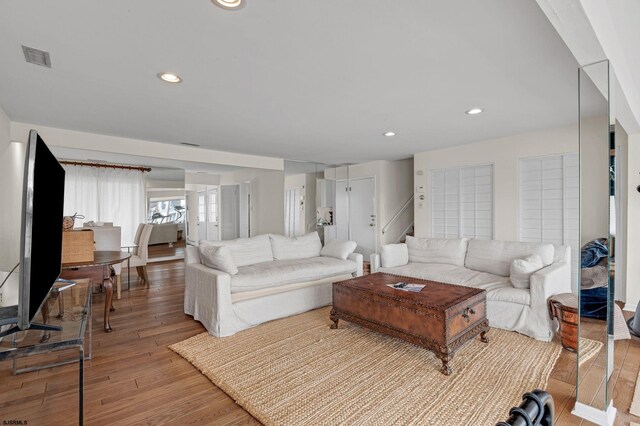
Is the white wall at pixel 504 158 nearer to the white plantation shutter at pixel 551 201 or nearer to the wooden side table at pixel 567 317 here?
the white plantation shutter at pixel 551 201

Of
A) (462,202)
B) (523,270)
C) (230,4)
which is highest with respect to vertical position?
(230,4)

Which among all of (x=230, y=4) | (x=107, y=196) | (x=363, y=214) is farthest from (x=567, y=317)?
(x=107, y=196)

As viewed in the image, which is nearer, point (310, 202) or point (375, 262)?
point (375, 262)

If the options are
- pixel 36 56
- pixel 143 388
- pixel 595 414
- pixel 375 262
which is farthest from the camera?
pixel 375 262

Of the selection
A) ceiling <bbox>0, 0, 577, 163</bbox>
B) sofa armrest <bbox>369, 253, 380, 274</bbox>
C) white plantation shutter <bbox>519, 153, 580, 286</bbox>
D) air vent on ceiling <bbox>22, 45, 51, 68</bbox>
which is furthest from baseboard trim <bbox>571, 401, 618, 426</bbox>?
air vent on ceiling <bbox>22, 45, 51, 68</bbox>

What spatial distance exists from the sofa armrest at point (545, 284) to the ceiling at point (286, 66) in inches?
63.2

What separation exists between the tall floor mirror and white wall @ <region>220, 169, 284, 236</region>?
4.70 meters

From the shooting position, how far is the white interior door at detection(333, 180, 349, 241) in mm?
6836

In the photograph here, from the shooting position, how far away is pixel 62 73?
2.22 meters

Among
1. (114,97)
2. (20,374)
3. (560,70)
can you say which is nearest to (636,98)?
(560,70)

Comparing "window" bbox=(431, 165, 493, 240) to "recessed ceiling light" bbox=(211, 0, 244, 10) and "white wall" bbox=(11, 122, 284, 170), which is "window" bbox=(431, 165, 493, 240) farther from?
"recessed ceiling light" bbox=(211, 0, 244, 10)

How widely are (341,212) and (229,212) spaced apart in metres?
2.41

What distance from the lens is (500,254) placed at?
359cm

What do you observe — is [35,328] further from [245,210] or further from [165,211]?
[165,211]
